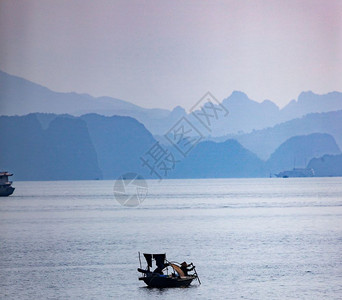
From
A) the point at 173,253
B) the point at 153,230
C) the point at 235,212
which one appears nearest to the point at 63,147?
the point at 235,212

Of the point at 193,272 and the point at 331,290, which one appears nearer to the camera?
the point at 331,290

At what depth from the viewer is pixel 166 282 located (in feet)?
44.4

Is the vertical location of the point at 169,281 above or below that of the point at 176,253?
below

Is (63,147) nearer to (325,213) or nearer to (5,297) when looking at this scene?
(325,213)

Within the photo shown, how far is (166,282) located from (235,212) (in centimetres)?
2168

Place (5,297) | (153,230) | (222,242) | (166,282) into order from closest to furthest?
(5,297)
(166,282)
(222,242)
(153,230)

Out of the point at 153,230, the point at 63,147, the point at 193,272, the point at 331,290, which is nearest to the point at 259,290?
the point at 331,290

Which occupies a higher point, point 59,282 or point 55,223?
point 55,223

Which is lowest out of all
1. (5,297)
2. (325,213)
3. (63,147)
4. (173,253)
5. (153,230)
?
(5,297)

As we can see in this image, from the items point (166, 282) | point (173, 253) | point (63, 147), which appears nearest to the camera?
point (166, 282)

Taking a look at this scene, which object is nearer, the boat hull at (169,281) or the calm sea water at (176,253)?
the calm sea water at (176,253)

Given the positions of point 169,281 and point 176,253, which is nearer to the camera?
point 169,281

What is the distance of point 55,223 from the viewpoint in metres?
28.2

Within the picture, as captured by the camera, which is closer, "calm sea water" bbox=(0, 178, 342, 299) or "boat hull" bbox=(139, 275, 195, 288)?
"calm sea water" bbox=(0, 178, 342, 299)
